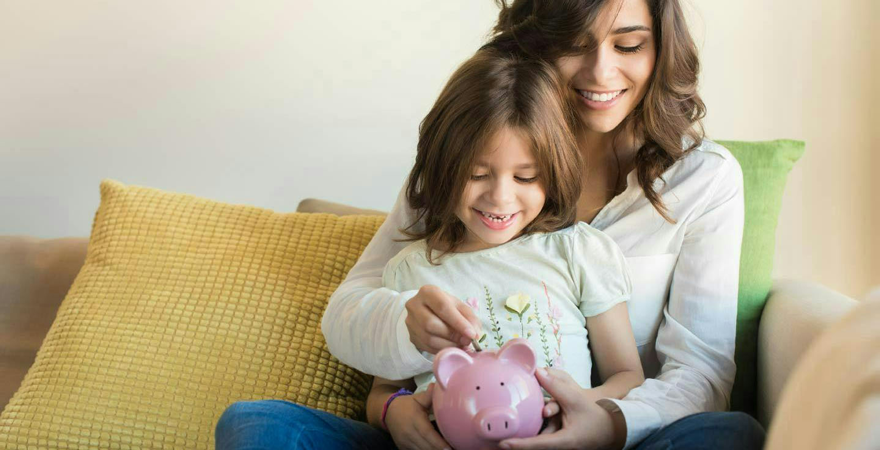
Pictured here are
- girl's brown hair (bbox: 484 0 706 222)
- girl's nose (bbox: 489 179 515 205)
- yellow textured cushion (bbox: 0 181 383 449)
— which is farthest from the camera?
yellow textured cushion (bbox: 0 181 383 449)

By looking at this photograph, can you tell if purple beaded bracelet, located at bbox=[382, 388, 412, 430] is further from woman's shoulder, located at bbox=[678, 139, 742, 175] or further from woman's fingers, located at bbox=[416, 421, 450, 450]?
woman's shoulder, located at bbox=[678, 139, 742, 175]

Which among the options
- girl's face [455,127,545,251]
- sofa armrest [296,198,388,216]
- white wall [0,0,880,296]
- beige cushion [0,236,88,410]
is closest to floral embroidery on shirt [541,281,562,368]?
girl's face [455,127,545,251]

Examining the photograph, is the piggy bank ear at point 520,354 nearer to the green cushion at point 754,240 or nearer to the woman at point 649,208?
the woman at point 649,208

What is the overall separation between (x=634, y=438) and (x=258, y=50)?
4.58 ft

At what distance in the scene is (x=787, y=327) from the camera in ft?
4.20

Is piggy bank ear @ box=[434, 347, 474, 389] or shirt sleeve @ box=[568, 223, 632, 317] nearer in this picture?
piggy bank ear @ box=[434, 347, 474, 389]

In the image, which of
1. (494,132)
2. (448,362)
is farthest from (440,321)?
(494,132)

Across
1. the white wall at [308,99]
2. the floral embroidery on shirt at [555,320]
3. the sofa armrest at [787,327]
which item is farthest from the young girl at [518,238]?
the white wall at [308,99]

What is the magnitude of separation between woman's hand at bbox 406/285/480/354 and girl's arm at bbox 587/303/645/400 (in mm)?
272

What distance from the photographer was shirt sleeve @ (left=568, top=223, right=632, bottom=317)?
1.24 m

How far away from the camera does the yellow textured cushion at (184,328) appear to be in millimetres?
1398

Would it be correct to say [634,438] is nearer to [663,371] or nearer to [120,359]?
[663,371]

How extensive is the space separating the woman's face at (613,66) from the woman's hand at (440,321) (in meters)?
0.44

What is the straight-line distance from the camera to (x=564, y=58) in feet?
4.35
